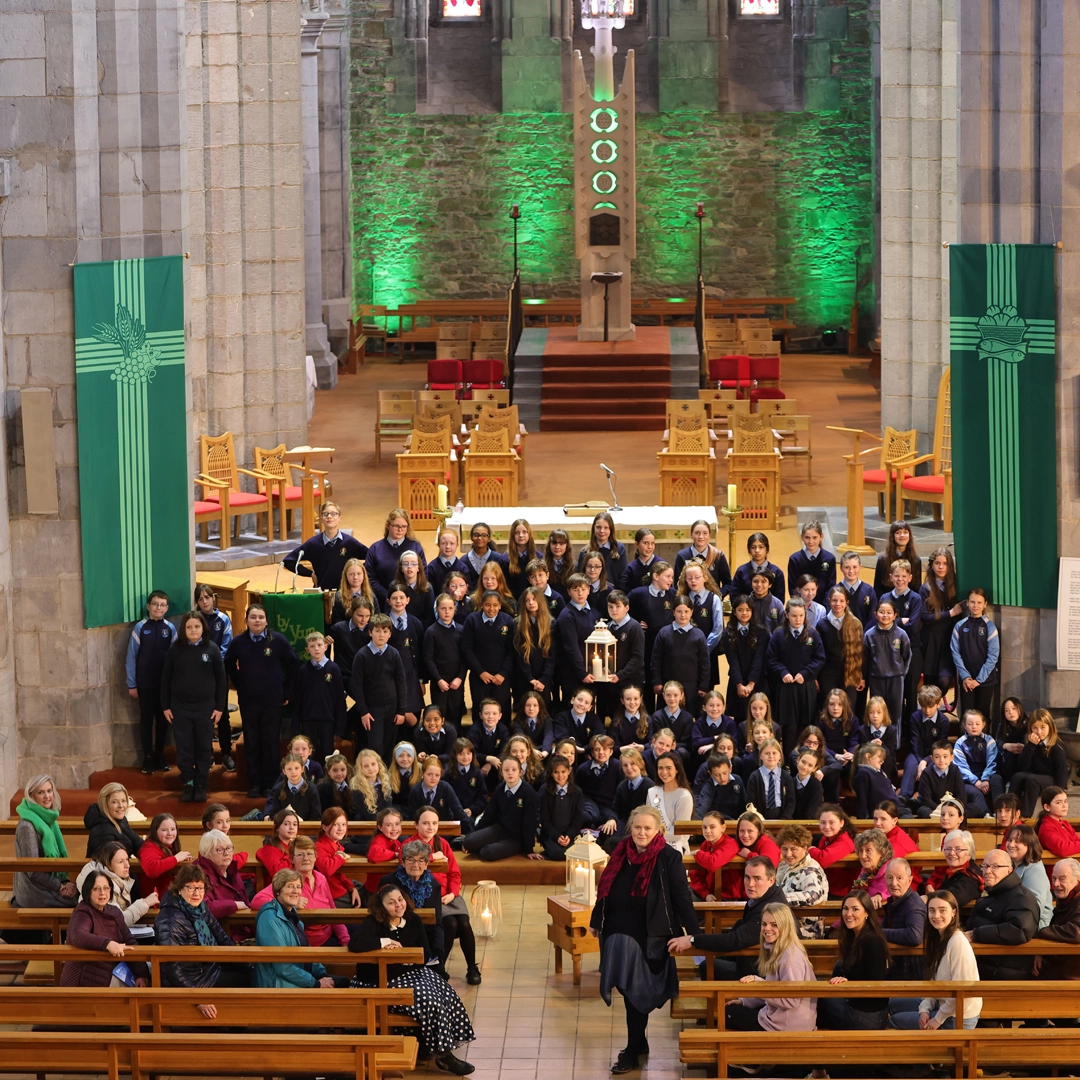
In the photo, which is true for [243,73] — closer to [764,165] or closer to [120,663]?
[120,663]

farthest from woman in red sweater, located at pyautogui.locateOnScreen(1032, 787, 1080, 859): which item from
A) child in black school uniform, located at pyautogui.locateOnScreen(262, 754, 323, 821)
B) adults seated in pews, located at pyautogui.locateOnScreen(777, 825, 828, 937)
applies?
child in black school uniform, located at pyautogui.locateOnScreen(262, 754, 323, 821)

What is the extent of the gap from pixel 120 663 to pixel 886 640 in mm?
4919

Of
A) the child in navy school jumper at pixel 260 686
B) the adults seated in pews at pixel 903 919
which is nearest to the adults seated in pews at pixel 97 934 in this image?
the child in navy school jumper at pixel 260 686

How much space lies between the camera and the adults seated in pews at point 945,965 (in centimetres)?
879

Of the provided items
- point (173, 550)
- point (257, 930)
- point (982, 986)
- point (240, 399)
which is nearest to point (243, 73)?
point (240, 399)

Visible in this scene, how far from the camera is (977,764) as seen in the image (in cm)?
1195

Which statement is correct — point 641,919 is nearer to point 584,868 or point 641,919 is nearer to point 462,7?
point 584,868

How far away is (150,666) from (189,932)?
3.82 m

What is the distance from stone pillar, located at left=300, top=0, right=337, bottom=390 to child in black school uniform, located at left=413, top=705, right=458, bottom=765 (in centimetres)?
1488

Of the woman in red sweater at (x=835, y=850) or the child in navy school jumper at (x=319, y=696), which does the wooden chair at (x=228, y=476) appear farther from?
the woman in red sweater at (x=835, y=850)

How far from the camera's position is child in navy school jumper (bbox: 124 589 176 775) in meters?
12.9

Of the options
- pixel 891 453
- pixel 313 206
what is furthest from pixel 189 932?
pixel 313 206

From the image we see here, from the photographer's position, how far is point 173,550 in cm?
1329

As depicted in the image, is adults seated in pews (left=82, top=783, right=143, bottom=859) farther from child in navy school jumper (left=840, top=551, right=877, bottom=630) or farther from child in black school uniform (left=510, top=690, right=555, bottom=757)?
child in navy school jumper (left=840, top=551, right=877, bottom=630)
